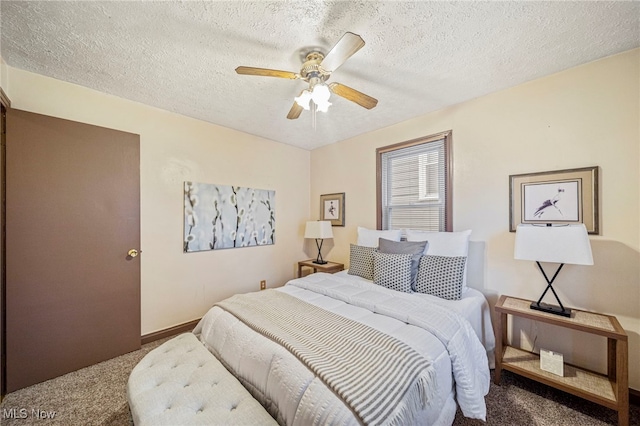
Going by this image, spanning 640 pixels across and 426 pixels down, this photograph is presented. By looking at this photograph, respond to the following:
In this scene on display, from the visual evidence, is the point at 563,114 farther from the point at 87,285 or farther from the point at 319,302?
the point at 87,285

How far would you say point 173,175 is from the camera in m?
2.78

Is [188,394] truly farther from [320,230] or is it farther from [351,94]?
[320,230]

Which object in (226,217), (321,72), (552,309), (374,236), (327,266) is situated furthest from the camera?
(327,266)

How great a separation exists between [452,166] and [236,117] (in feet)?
8.27

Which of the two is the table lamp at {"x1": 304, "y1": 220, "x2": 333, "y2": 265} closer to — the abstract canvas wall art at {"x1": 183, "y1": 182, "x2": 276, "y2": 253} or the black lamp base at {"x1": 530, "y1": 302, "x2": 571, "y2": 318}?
the abstract canvas wall art at {"x1": 183, "y1": 182, "x2": 276, "y2": 253}

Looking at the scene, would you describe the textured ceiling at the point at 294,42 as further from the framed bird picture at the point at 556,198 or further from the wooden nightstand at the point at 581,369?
the wooden nightstand at the point at 581,369

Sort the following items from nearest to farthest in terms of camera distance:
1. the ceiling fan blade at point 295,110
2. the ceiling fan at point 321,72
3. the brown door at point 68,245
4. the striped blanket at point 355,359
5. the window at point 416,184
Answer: the striped blanket at point 355,359, the ceiling fan at point 321,72, the brown door at point 68,245, the ceiling fan blade at point 295,110, the window at point 416,184

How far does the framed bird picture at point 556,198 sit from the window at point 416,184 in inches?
23.0

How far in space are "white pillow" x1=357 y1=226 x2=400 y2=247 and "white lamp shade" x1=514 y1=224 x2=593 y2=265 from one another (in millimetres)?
1127

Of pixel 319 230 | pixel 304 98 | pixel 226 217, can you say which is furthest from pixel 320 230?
pixel 304 98

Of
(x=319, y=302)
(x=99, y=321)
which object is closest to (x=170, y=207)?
(x=99, y=321)

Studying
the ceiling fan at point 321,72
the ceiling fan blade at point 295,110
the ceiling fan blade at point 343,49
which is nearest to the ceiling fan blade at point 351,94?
the ceiling fan at point 321,72

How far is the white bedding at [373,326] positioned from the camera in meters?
1.08

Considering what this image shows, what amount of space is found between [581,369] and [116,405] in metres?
3.45
